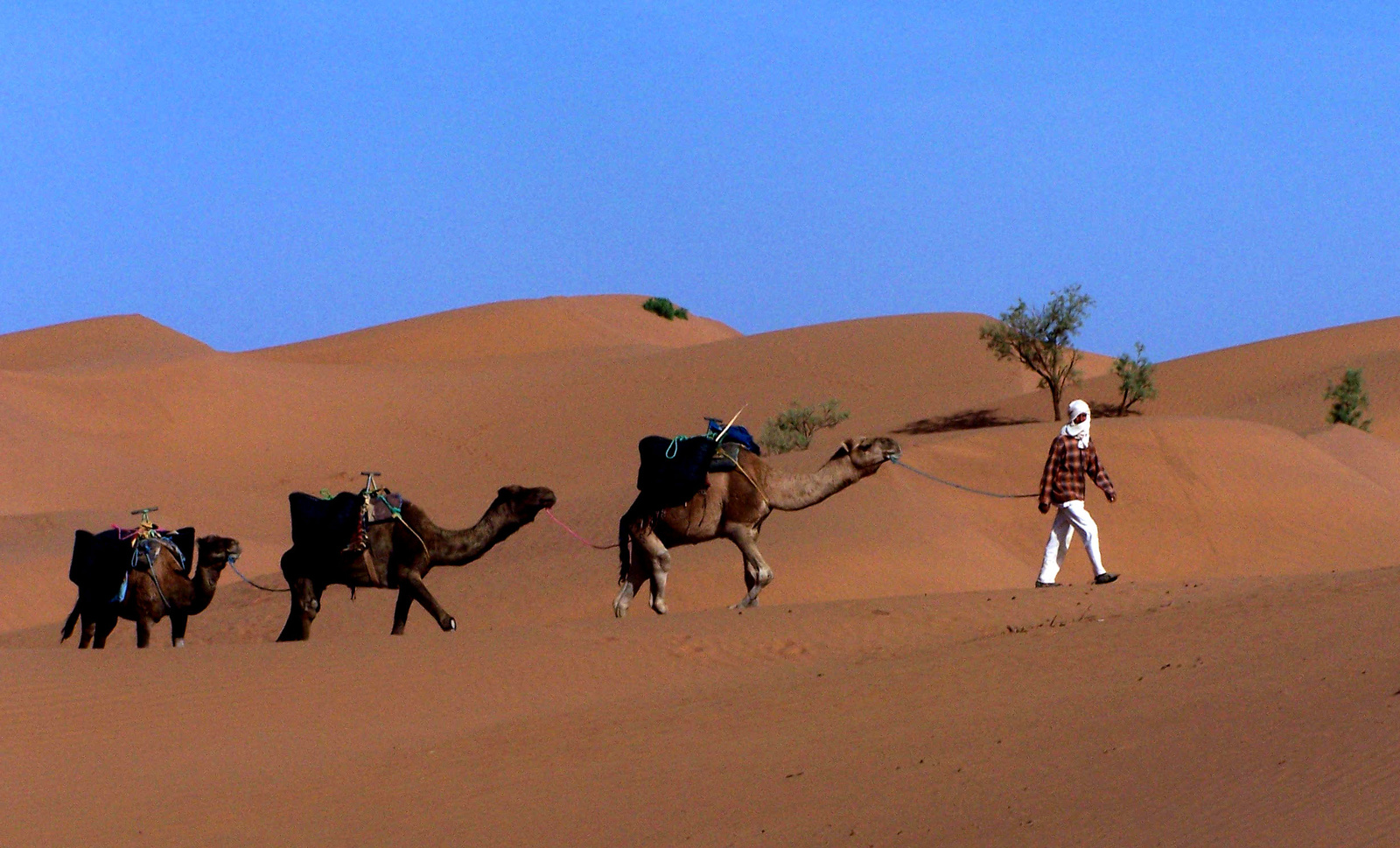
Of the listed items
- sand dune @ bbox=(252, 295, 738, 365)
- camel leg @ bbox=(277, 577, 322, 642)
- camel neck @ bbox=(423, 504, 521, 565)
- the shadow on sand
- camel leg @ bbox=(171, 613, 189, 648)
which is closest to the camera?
camel neck @ bbox=(423, 504, 521, 565)

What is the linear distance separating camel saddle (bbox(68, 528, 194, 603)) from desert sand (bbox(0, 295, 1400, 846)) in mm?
1000

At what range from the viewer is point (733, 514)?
14.1 m

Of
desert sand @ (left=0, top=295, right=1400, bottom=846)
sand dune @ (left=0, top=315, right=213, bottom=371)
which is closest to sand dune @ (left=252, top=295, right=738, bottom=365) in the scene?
sand dune @ (left=0, top=315, right=213, bottom=371)

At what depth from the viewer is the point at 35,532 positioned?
28625mm

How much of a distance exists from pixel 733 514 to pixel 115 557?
20.3 ft

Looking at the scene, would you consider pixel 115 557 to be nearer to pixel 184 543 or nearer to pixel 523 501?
pixel 184 543

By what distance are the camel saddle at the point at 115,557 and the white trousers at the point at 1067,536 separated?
820 cm

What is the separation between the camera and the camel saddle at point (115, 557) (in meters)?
15.2

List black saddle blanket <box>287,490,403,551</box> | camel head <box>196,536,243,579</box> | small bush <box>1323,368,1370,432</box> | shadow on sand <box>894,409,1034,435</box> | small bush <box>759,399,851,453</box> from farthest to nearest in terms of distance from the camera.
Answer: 1. shadow on sand <box>894,409,1034,435</box>
2. small bush <box>1323,368,1370,432</box>
3. small bush <box>759,399,851,453</box>
4. camel head <box>196,536,243,579</box>
5. black saddle blanket <box>287,490,403,551</box>

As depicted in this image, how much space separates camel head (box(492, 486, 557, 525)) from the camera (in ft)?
44.8

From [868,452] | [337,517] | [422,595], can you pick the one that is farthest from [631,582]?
[337,517]

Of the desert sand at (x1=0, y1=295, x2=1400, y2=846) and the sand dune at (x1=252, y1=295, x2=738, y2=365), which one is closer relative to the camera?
the desert sand at (x1=0, y1=295, x2=1400, y2=846)

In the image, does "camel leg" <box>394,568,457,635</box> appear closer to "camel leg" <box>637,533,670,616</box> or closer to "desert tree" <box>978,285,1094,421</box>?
"camel leg" <box>637,533,670,616</box>

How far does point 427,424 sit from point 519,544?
25838 mm
